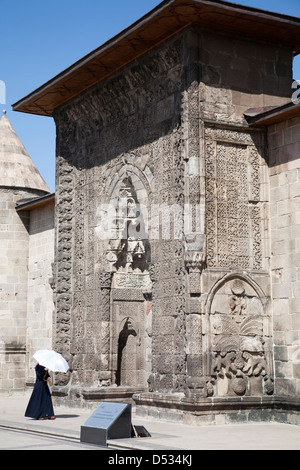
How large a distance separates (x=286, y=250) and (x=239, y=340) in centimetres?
169

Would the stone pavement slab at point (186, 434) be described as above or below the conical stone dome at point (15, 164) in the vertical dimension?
below

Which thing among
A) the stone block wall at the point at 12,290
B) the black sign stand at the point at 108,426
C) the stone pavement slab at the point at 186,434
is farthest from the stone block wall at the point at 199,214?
the stone block wall at the point at 12,290

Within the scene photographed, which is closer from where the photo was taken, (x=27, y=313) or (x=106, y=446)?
(x=106, y=446)

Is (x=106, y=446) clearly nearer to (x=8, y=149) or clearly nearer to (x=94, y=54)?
(x=94, y=54)

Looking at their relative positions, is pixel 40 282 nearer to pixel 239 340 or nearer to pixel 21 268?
pixel 21 268

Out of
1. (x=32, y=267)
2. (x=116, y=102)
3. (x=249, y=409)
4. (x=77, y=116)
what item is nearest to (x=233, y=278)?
(x=249, y=409)

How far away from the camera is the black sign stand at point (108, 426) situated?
9.19 meters

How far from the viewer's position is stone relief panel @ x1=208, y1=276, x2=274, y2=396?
1220 cm

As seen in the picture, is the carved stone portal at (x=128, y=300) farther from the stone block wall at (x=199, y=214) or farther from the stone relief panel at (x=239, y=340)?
the stone relief panel at (x=239, y=340)

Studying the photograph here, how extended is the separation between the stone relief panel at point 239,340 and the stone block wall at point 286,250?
0.22 meters

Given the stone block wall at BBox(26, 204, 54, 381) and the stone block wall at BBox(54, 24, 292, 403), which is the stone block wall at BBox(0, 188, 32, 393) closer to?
the stone block wall at BBox(26, 204, 54, 381)

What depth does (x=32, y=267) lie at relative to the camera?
21.0 metres

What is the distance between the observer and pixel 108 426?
30.2ft
